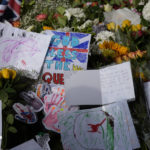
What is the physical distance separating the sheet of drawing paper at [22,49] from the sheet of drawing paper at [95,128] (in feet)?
1.17

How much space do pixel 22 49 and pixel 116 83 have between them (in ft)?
1.88

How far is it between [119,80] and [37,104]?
1.28 ft

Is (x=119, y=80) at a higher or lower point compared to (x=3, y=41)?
higher

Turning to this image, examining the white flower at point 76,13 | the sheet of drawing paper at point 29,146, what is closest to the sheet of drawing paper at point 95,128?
the sheet of drawing paper at point 29,146

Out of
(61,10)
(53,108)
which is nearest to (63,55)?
(53,108)

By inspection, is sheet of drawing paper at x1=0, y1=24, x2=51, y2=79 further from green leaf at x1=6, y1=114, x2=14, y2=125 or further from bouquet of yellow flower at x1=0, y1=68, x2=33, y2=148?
green leaf at x1=6, y1=114, x2=14, y2=125

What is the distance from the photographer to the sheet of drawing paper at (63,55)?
1.10 m

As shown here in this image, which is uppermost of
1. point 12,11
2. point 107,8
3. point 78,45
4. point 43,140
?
point 107,8

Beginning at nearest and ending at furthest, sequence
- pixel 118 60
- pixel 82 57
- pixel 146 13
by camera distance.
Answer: pixel 118 60
pixel 82 57
pixel 146 13

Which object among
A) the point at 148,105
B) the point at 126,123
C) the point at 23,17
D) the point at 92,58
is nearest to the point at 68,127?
the point at 126,123

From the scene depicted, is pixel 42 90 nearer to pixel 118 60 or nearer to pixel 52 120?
pixel 52 120

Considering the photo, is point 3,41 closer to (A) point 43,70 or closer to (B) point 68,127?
(A) point 43,70

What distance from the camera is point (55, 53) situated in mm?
1150

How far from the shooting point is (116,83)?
0.89 meters
